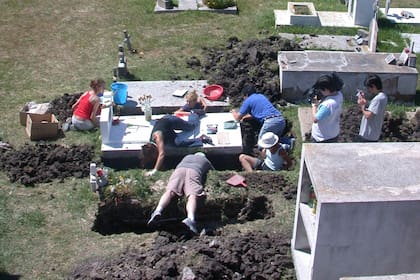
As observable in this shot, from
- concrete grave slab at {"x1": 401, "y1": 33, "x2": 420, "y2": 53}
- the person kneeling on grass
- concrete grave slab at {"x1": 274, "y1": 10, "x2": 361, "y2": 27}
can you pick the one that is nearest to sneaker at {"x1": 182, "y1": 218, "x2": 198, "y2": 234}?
the person kneeling on grass

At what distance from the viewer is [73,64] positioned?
1418cm

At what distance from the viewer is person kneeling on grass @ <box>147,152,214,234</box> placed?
9.04m

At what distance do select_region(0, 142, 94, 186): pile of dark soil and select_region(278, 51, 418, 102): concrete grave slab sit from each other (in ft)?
12.8

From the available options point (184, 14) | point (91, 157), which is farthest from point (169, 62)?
point (91, 157)

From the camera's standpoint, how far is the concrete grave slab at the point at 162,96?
12031 mm

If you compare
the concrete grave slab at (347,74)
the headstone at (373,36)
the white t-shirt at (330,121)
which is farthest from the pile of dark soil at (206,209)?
the headstone at (373,36)

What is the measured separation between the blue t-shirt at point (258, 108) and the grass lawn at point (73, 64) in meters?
0.74

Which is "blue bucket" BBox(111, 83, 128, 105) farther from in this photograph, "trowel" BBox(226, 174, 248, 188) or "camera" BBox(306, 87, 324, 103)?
"camera" BBox(306, 87, 324, 103)

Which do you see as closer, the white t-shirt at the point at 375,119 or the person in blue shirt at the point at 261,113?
A: the white t-shirt at the point at 375,119

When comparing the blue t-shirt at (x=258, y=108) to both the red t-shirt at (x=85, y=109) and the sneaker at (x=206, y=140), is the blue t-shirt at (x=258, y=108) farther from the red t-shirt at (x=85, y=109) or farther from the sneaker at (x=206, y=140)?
the red t-shirt at (x=85, y=109)

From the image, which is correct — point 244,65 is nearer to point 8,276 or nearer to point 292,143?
point 292,143

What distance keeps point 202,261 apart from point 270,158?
2.86 m

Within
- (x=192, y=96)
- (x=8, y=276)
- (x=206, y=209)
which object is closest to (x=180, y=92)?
(x=192, y=96)

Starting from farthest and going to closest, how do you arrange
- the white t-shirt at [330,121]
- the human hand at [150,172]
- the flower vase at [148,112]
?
the flower vase at [148,112] < the human hand at [150,172] < the white t-shirt at [330,121]
